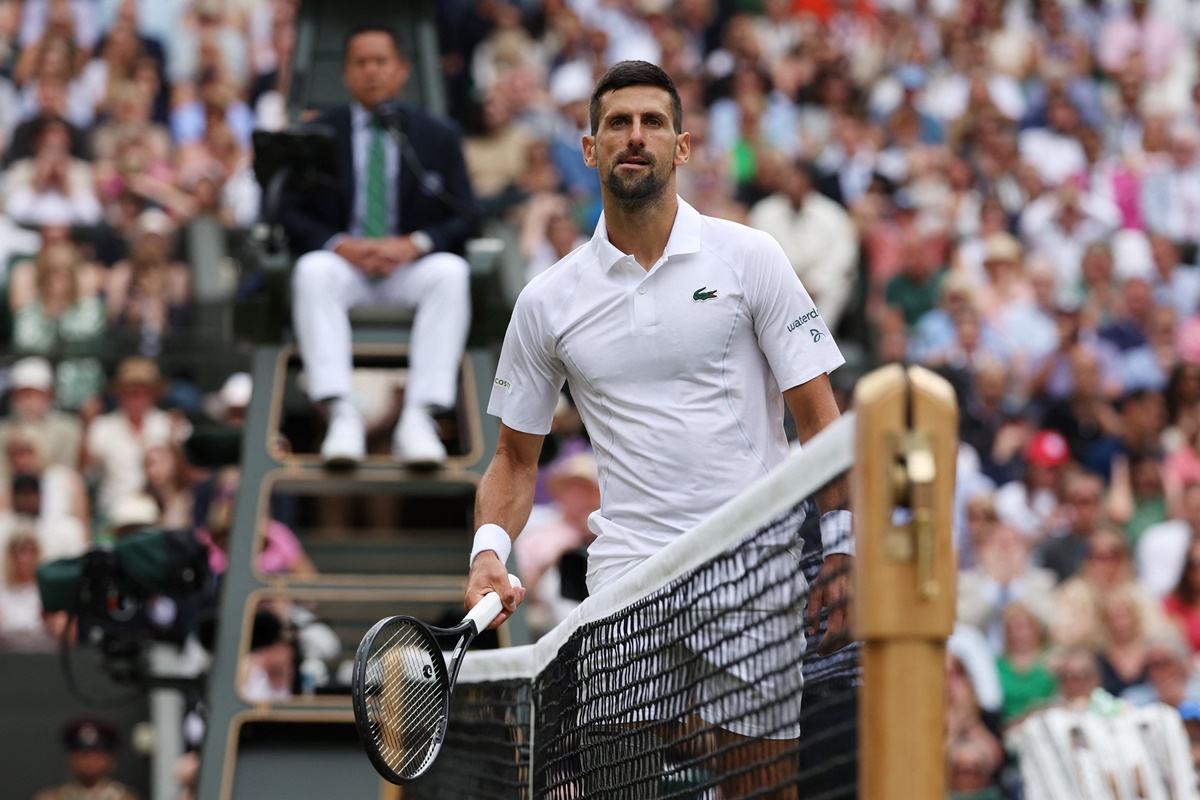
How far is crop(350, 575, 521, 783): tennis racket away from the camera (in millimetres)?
4168

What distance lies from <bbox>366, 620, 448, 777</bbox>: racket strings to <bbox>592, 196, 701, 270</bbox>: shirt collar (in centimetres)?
100

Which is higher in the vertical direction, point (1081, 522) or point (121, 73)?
point (121, 73)

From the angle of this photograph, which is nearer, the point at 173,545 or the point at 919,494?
the point at 919,494

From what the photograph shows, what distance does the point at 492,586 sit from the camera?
15.7 ft

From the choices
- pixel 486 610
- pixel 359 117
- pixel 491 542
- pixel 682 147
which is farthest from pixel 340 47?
pixel 486 610

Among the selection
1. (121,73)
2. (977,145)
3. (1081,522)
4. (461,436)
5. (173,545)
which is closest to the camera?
(173,545)

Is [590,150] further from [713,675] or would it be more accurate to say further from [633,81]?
[713,675]

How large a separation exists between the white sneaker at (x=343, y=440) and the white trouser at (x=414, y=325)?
9cm

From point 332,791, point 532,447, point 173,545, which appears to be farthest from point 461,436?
point 532,447

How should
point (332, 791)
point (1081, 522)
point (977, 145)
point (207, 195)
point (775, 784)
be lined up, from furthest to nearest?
point (977, 145) → point (207, 195) → point (1081, 522) → point (332, 791) → point (775, 784)

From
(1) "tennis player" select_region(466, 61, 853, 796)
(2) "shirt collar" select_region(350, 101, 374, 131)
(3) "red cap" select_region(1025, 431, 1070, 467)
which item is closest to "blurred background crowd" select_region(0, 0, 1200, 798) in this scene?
(3) "red cap" select_region(1025, 431, 1070, 467)

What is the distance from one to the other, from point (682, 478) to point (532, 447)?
0.58m

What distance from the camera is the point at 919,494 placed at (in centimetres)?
293

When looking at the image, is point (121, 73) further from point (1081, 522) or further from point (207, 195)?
point (1081, 522)
